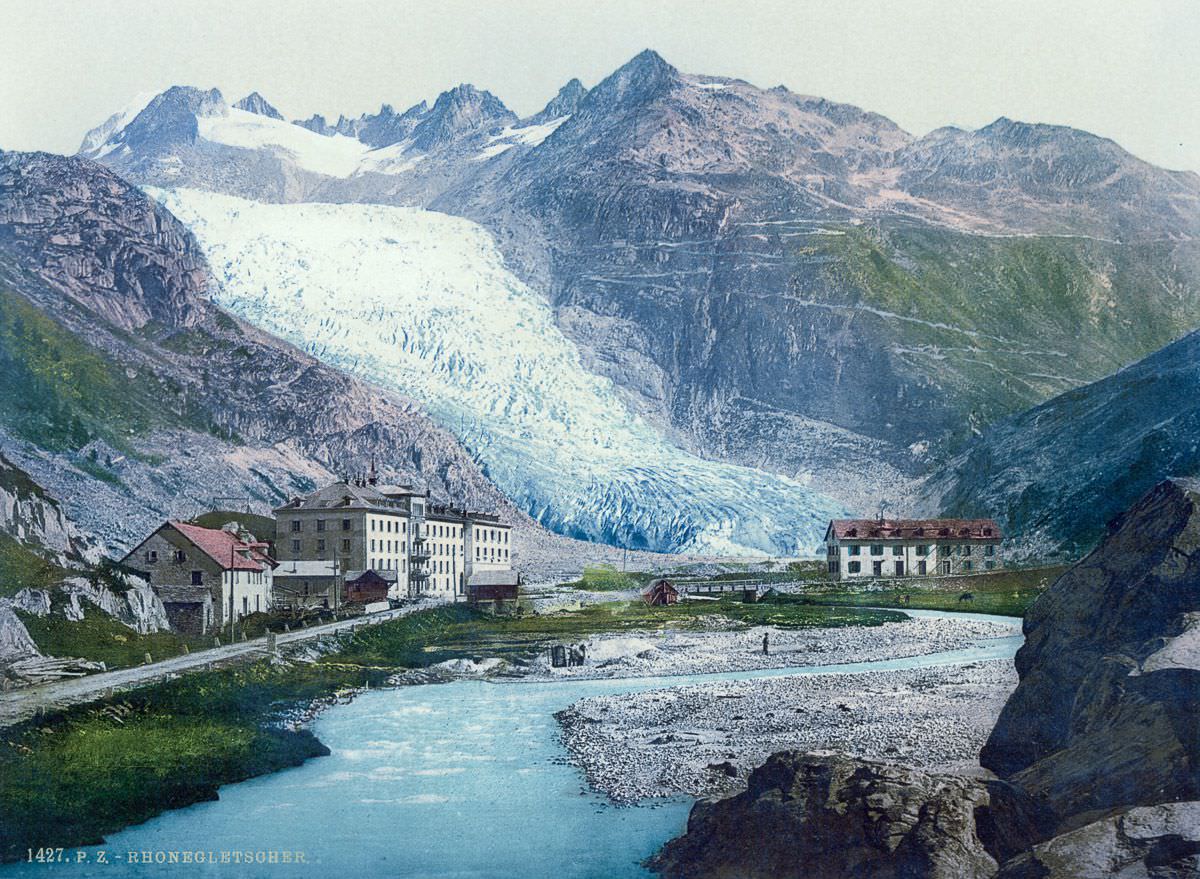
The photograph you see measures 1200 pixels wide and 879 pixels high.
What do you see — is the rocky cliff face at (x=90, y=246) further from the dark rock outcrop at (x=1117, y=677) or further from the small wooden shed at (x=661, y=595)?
the dark rock outcrop at (x=1117, y=677)

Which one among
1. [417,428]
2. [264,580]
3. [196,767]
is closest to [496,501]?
[417,428]

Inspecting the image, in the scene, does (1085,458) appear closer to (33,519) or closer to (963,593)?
(963,593)

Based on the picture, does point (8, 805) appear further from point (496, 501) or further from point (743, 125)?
point (743, 125)

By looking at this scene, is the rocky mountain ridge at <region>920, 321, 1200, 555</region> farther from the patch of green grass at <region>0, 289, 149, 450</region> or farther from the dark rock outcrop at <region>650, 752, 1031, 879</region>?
the patch of green grass at <region>0, 289, 149, 450</region>

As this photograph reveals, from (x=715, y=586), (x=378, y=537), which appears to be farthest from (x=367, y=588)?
(x=715, y=586)

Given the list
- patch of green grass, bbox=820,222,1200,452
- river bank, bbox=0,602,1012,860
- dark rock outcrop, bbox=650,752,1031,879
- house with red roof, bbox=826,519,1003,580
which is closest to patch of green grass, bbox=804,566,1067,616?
house with red roof, bbox=826,519,1003,580

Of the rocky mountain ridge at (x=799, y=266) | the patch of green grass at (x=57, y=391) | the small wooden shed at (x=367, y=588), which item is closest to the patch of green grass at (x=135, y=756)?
the small wooden shed at (x=367, y=588)
